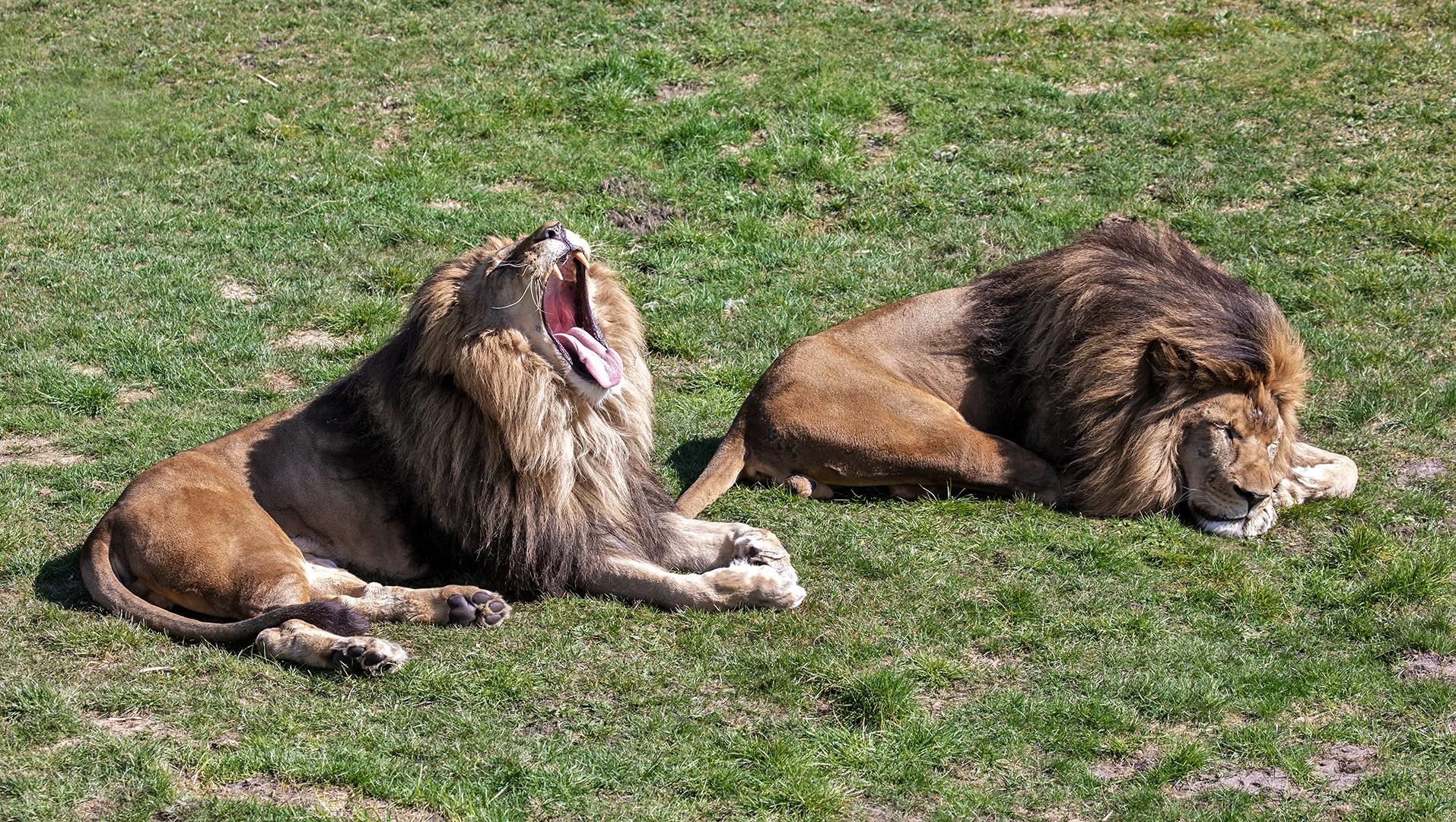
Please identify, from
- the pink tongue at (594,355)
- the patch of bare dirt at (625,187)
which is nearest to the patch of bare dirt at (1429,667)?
the pink tongue at (594,355)

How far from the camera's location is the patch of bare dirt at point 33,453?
6133 millimetres

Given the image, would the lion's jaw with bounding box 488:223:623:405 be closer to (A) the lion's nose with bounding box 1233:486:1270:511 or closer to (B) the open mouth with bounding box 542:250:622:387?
(B) the open mouth with bounding box 542:250:622:387

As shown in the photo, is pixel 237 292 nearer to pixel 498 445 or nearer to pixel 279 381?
pixel 279 381

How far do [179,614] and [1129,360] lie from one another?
394 centimetres

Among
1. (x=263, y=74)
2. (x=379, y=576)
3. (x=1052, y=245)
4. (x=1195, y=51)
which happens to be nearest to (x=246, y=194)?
(x=263, y=74)

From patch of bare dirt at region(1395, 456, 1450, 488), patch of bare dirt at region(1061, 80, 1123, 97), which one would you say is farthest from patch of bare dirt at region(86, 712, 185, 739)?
patch of bare dirt at region(1061, 80, 1123, 97)

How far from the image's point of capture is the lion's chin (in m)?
5.39

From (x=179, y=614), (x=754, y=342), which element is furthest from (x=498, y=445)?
(x=754, y=342)

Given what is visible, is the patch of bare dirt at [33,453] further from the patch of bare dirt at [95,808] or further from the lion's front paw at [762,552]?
the lion's front paw at [762,552]

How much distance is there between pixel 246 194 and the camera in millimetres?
9188

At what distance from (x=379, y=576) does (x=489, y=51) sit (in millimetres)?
7062

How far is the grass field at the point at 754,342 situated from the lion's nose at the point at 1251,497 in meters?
0.19

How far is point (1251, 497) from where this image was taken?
529cm

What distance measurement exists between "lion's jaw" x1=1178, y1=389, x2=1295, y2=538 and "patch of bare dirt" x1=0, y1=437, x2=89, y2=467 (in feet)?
17.1
